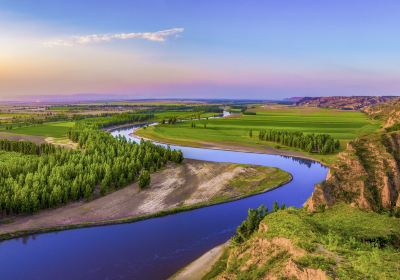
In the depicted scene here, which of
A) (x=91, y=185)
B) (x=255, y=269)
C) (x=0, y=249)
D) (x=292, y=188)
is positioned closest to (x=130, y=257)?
(x=0, y=249)

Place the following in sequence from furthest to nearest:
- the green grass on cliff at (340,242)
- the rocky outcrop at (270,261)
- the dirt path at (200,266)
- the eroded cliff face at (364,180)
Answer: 1. the dirt path at (200,266)
2. the eroded cliff face at (364,180)
3. the rocky outcrop at (270,261)
4. the green grass on cliff at (340,242)

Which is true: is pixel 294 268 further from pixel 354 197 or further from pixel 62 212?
pixel 62 212

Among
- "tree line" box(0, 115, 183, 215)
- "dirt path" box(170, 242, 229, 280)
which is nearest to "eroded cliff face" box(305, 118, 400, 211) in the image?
"dirt path" box(170, 242, 229, 280)

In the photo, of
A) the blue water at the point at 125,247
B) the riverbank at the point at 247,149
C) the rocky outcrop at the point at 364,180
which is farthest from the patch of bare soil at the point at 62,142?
the rocky outcrop at the point at 364,180

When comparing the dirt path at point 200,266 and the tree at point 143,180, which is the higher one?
the tree at point 143,180

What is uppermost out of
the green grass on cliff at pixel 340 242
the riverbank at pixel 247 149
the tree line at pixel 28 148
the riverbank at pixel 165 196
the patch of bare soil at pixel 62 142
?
the green grass on cliff at pixel 340 242

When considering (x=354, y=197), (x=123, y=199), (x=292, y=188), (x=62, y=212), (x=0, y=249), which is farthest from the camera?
(x=292, y=188)

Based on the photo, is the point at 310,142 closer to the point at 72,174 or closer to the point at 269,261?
the point at 72,174

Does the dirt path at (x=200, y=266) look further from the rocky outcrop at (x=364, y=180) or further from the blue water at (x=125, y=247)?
the rocky outcrop at (x=364, y=180)
